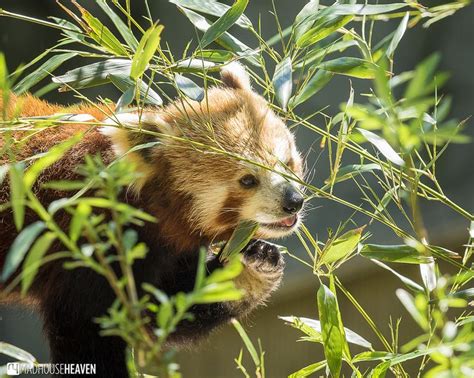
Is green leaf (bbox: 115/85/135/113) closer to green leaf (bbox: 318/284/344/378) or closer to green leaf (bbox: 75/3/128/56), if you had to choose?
green leaf (bbox: 75/3/128/56)

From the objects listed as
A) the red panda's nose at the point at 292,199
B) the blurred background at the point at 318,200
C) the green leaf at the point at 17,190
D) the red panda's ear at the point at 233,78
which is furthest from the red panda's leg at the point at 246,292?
the green leaf at the point at 17,190

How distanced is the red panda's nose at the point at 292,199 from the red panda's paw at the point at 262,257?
418 millimetres

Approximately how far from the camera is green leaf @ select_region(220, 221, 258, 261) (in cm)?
228

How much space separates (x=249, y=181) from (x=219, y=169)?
4.8 inches

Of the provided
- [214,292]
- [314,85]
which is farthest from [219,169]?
[214,292]

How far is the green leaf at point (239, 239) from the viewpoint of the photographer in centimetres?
228

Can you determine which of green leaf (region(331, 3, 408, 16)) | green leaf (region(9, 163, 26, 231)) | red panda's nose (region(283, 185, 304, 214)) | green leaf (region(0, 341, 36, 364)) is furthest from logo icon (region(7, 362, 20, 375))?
green leaf (region(331, 3, 408, 16))

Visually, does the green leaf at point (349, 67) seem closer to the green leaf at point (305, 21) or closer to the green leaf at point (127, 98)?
the green leaf at point (305, 21)

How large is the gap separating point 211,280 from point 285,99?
3.03 ft

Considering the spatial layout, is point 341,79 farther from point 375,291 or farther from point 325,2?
point 375,291

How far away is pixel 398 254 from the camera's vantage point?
1784mm

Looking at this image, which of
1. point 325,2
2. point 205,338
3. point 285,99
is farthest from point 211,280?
point 325,2

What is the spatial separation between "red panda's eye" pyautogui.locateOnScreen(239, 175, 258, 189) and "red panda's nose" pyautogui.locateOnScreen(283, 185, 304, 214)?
5.1 inches

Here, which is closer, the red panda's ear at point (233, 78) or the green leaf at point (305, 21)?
the green leaf at point (305, 21)
